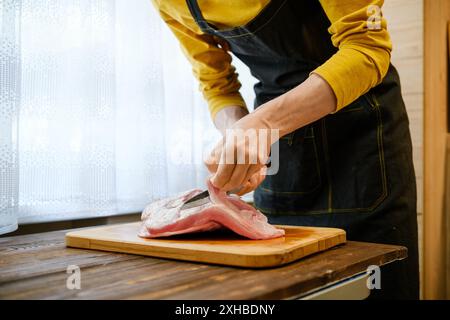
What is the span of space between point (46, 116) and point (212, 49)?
1.70 ft

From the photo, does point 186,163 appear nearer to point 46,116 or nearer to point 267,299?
point 46,116

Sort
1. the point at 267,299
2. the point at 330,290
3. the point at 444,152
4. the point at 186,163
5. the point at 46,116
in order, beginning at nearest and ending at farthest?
the point at 267,299
the point at 330,290
the point at 46,116
the point at 186,163
the point at 444,152

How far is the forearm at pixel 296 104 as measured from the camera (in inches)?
37.3

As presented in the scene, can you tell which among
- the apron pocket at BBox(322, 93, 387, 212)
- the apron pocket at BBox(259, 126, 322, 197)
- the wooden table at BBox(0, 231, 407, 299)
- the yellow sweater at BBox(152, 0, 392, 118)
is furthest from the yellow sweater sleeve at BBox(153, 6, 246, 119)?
the wooden table at BBox(0, 231, 407, 299)

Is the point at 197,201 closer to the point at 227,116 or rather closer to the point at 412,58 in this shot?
the point at 227,116

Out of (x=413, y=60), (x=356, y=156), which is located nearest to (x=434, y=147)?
(x=413, y=60)

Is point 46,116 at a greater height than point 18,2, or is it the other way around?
point 18,2

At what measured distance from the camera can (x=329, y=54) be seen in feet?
3.96

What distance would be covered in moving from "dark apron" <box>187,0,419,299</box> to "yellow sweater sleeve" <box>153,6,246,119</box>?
0.36 feet

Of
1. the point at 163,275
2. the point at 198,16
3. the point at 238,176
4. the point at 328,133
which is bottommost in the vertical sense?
the point at 163,275

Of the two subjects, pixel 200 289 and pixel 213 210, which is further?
pixel 213 210

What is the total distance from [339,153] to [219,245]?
1.78 ft

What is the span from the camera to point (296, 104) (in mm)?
950

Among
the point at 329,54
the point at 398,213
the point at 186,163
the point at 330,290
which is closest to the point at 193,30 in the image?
the point at 329,54
